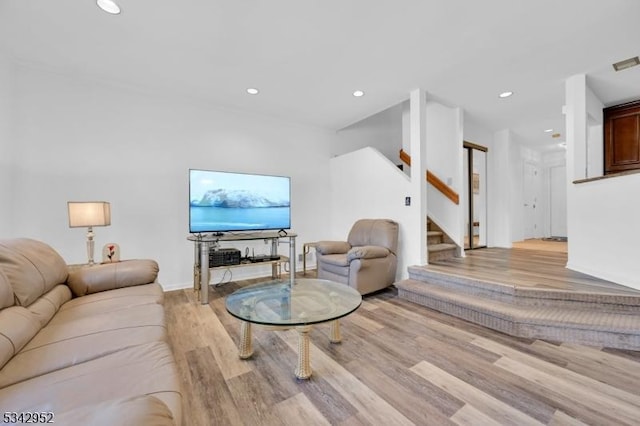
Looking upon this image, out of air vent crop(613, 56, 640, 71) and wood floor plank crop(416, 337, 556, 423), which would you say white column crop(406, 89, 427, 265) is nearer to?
wood floor plank crop(416, 337, 556, 423)

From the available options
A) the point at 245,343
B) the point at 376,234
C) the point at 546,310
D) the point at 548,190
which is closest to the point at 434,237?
the point at 376,234

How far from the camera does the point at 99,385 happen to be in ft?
2.97

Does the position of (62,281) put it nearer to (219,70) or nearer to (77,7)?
(77,7)

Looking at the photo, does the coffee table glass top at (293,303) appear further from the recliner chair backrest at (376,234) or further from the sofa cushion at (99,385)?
the recliner chair backrest at (376,234)

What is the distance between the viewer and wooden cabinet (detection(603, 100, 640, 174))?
12.3 ft

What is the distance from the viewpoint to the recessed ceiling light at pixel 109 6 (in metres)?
1.89

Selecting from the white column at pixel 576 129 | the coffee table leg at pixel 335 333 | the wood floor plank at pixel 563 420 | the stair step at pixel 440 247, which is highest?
the white column at pixel 576 129

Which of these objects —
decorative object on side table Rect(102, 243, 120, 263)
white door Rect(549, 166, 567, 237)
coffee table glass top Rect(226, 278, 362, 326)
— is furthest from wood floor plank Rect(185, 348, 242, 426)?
white door Rect(549, 166, 567, 237)

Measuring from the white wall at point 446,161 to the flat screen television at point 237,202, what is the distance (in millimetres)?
2442

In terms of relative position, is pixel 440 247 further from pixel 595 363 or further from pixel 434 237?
pixel 595 363

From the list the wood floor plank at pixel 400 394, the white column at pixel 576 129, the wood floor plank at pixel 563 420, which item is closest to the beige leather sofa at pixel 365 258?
the wood floor plank at pixel 400 394

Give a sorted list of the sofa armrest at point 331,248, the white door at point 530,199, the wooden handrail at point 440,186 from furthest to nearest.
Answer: the white door at point 530,199 < the wooden handrail at point 440,186 < the sofa armrest at point 331,248

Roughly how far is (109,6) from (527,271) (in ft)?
15.4

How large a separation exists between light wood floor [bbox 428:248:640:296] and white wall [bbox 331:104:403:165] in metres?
2.65
